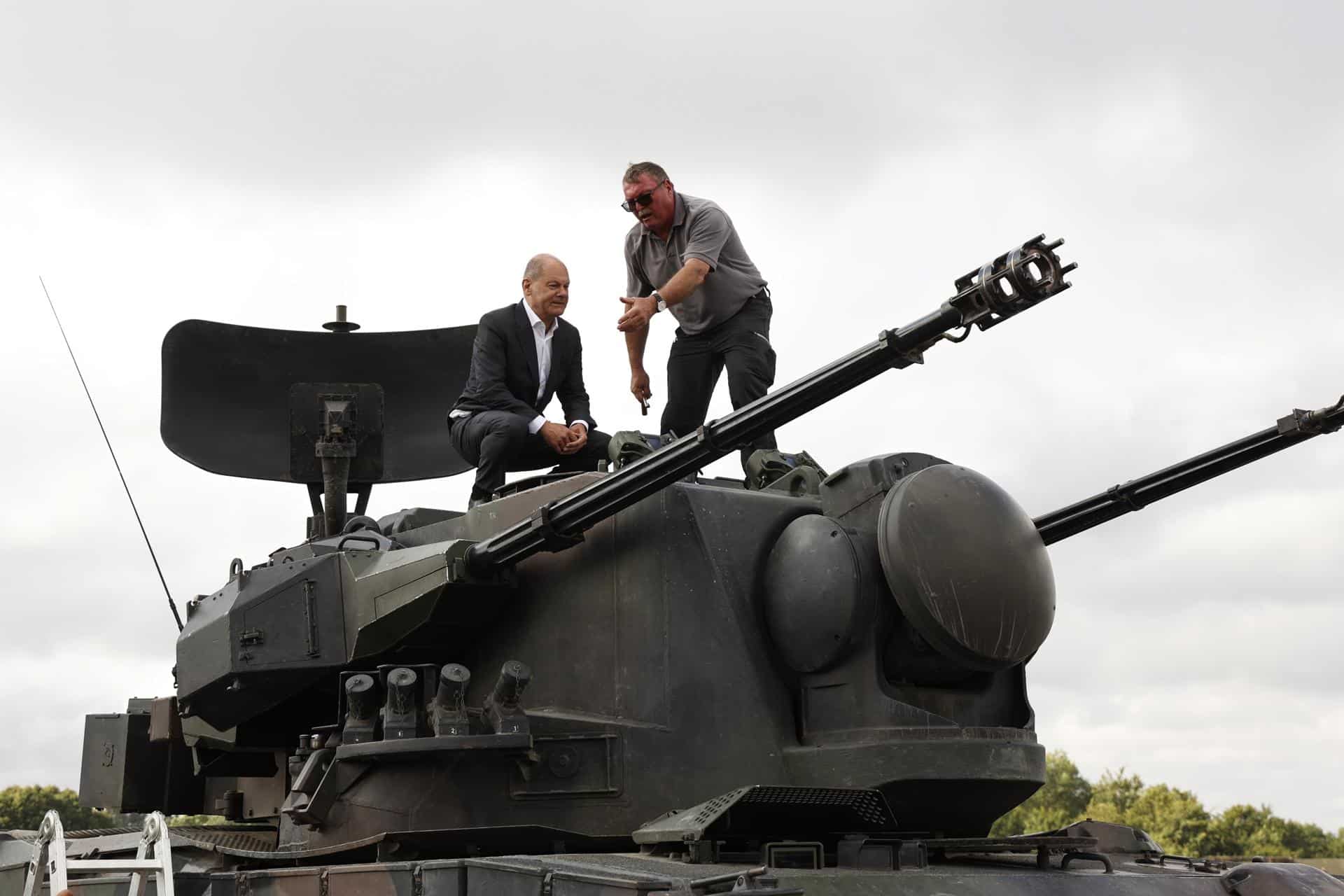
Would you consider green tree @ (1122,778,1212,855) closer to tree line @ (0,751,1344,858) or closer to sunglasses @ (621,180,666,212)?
tree line @ (0,751,1344,858)

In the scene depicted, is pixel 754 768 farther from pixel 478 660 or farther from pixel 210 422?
pixel 210 422

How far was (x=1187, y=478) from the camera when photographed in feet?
33.7

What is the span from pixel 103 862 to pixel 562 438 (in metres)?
3.86

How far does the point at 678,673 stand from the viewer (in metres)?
8.89

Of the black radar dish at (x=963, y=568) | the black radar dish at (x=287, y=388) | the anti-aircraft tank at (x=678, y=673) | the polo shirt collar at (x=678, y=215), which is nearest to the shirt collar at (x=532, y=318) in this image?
the polo shirt collar at (x=678, y=215)

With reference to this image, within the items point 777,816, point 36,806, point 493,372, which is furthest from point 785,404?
point 36,806

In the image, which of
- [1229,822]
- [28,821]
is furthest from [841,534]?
[28,821]

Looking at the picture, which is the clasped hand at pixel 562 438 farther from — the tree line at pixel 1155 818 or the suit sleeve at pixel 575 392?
the tree line at pixel 1155 818

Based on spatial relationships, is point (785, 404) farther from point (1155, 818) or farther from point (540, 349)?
point (1155, 818)

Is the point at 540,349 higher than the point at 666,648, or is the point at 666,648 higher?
the point at 540,349

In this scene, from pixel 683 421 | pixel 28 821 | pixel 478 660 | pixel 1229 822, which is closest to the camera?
pixel 478 660

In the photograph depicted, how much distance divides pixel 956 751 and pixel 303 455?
6.66 meters

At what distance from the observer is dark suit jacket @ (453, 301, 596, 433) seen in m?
10.8

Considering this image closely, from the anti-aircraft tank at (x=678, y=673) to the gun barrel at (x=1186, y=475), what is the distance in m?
0.02
